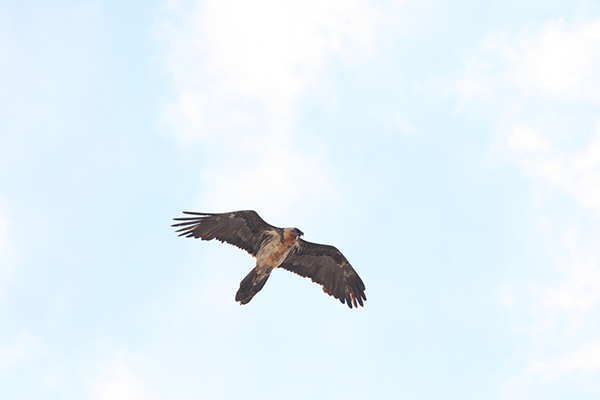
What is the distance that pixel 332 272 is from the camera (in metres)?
17.6

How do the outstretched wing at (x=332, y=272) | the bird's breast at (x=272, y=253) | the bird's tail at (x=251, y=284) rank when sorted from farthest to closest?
the outstretched wing at (x=332, y=272), the bird's breast at (x=272, y=253), the bird's tail at (x=251, y=284)

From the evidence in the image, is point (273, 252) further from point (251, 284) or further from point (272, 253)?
point (251, 284)

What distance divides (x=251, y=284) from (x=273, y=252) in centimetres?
124

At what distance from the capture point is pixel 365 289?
1764 centimetres

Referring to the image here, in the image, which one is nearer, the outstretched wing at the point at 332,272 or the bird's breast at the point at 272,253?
the bird's breast at the point at 272,253

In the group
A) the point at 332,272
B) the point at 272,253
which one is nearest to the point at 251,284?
the point at 272,253

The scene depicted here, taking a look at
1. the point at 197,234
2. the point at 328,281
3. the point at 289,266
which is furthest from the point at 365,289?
the point at 197,234

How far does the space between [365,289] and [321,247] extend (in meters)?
2.02

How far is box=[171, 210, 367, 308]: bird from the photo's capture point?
15.9 meters

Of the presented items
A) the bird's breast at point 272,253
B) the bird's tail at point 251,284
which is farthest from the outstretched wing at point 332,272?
the bird's tail at point 251,284

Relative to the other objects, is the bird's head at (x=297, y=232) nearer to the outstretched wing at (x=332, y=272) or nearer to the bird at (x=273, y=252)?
the bird at (x=273, y=252)

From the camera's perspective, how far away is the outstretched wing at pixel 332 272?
17.3 m

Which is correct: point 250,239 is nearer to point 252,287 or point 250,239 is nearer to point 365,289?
point 252,287

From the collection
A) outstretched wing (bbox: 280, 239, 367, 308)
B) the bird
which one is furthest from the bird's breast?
outstretched wing (bbox: 280, 239, 367, 308)
